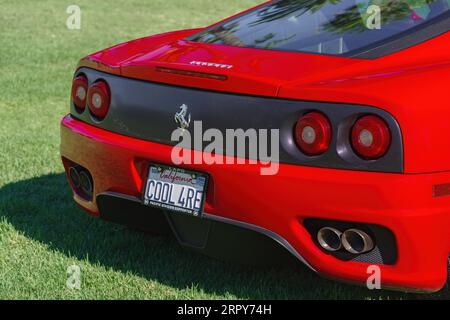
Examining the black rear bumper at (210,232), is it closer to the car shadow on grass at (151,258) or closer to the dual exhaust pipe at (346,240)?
the dual exhaust pipe at (346,240)

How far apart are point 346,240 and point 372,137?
16.5 inches

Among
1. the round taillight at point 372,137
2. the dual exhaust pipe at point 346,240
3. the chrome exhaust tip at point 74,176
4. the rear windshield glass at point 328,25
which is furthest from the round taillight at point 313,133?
the chrome exhaust tip at point 74,176

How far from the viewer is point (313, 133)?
3.09 metres

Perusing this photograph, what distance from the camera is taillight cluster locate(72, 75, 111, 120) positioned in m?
3.75

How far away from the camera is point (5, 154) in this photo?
6.03 metres

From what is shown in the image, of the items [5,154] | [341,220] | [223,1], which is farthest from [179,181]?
[223,1]

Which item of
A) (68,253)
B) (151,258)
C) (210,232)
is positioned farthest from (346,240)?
(68,253)

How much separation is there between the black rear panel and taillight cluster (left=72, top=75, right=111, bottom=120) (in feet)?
0.14

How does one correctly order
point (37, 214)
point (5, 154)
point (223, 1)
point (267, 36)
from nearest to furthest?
point (267, 36) → point (37, 214) → point (5, 154) → point (223, 1)

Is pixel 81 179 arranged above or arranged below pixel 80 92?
below

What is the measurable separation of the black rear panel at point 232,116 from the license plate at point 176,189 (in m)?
0.12

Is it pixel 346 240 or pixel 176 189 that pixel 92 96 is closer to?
pixel 176 189
